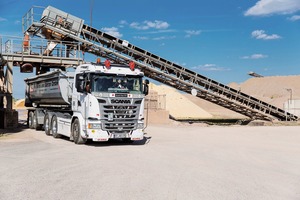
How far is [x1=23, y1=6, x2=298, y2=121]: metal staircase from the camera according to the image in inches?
1102

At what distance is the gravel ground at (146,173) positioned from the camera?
24.9 feet

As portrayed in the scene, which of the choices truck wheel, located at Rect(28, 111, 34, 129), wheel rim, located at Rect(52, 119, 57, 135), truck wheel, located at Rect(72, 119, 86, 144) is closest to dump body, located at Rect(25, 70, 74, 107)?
truck wheel, located at Rect(28, 111, 34, 129)

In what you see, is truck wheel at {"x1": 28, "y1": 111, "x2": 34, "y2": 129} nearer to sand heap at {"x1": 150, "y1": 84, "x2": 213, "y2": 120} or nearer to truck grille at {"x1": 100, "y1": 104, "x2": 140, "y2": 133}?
truck grille at {"x1": 100, "y1": 104, "x2": 140, "y2": 133}

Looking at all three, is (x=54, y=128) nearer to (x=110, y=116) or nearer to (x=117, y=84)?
(x=110, y=116)

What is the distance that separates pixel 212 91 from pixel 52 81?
15776 millimetres

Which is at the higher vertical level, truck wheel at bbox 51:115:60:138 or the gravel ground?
truck wheel at bbox 51:115:60:138

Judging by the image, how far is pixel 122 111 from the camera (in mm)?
15523

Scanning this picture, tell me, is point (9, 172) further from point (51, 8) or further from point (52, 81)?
point (51, 8)

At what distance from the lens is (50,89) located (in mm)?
20406

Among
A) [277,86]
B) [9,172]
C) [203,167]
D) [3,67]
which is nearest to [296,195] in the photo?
[203,167]

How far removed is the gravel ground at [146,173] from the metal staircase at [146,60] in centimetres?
1456

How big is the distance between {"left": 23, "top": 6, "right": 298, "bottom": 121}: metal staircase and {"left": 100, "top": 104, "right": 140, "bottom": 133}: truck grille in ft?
45.8

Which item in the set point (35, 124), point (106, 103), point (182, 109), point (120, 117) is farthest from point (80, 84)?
point (182, 109)

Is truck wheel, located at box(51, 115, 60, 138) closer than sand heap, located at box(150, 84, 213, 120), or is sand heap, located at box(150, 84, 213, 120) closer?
truck wheel, located at box(51, 115, 60, 138)
